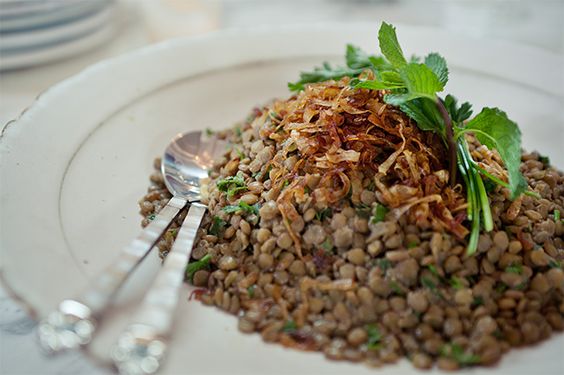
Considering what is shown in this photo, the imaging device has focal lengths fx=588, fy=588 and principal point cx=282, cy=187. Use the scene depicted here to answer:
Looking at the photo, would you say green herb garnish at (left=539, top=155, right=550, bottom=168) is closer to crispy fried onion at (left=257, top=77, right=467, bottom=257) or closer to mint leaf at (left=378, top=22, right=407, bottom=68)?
crispy fried onion at (left=257, top=77, right=467, bottom=257)

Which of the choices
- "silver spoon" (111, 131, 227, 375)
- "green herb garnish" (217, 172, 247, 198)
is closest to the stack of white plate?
"silver spoon" (111, 131, 227, 375)

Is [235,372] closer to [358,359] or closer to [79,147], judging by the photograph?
[358,359]

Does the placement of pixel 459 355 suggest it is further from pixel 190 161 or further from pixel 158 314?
pixel 190 161

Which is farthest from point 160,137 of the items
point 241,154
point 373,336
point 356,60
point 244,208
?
point 373,336

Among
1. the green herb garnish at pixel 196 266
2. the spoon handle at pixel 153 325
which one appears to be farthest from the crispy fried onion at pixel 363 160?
the spoon handle at pixel 153 325


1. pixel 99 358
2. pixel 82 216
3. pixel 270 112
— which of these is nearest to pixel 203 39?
pixel 270 112

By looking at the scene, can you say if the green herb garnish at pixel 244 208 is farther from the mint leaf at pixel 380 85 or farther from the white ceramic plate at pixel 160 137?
the mint leaf at pixel 380 85
